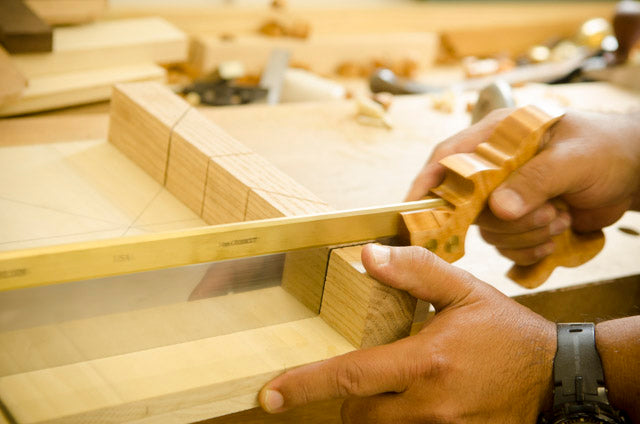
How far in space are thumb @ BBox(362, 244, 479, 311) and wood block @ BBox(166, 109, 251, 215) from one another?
0.47 metres

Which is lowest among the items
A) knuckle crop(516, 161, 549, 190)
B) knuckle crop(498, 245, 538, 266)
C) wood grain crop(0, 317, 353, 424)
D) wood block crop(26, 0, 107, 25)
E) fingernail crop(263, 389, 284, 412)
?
fingernail crop(263, 389, 284, 412)

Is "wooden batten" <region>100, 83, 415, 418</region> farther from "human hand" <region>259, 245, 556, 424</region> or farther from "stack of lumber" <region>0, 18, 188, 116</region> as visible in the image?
"stack of lumber" <region>0, 18, 188, 116</region>

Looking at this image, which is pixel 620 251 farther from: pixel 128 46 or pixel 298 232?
pixel 128 46

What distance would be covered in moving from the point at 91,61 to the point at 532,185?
1.40 m

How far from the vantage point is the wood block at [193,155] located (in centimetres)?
146

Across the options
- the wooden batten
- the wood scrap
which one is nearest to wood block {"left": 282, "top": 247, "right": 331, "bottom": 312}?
the wooden batten

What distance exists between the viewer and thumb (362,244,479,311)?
112cm

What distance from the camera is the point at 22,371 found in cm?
102

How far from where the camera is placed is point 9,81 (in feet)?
5.81

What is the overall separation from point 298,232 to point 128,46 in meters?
1.32

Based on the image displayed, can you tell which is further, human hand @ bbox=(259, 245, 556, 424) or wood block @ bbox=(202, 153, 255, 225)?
wood block @ bbox=(202, 153, 255, 225)

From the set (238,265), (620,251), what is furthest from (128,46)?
(620,251)

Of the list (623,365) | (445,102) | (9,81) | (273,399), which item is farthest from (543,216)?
(9,81)

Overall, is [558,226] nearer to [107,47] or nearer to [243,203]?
[243,203]
